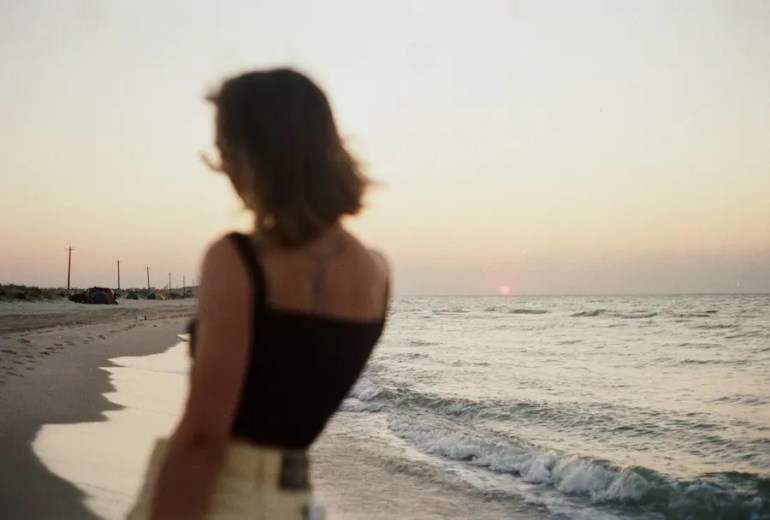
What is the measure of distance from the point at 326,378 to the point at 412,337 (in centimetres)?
3026

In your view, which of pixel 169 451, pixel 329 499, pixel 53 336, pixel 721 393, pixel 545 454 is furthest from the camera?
pixel 53 336

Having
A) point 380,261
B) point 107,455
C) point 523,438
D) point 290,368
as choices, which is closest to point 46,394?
point 107,455

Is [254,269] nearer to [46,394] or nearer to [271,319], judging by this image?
[271,319]

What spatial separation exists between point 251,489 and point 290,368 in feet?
0.72

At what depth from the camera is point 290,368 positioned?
1235mm

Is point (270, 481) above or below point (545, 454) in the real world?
above

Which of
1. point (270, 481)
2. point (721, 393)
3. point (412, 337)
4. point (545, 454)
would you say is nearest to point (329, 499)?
point (545, 454)

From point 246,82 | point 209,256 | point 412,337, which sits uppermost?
point 246,82

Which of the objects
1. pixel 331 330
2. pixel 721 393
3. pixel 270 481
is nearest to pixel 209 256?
pixel 331 330

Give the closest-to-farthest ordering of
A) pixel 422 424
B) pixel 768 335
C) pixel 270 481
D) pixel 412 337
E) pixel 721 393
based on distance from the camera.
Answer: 1. pixel 270 481
2. pixel 422 424
3. pixel 721 393
4. pixel 768 335
5. pixel 412 337

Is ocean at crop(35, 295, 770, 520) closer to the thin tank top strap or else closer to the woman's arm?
the woman's arm

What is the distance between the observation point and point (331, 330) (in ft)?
4.23

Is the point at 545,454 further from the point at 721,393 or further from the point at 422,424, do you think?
the point at 721,393

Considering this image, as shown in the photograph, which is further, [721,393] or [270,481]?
[721,393]
